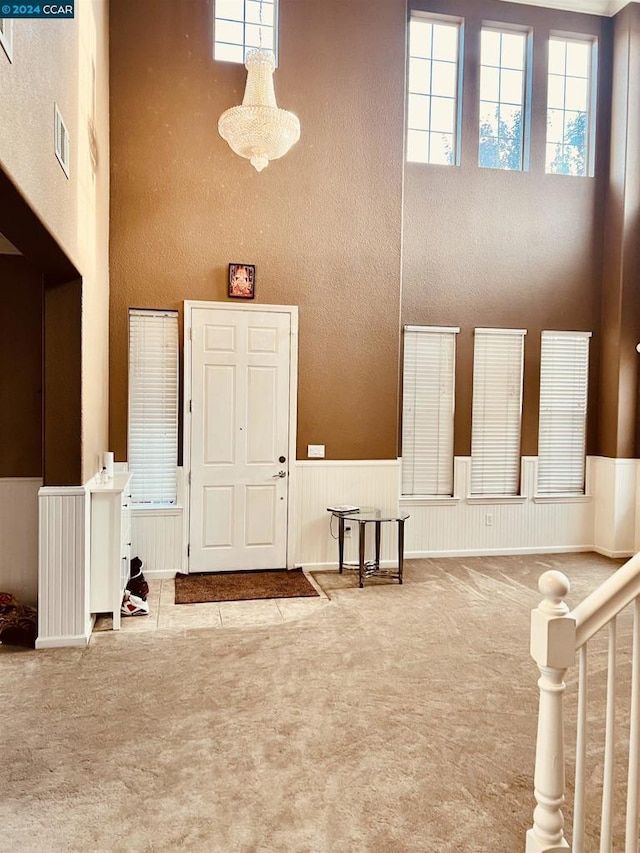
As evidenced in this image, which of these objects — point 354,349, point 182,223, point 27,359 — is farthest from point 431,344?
point 27,359

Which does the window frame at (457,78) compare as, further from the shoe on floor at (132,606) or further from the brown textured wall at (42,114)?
the shoe on floor at (132,606)

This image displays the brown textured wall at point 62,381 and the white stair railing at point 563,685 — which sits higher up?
the brown textured wall at point 62,381

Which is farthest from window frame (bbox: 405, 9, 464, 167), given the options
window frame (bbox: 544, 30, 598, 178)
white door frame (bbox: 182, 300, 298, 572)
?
white door frame (bbox: 182, 300, 298, 572)

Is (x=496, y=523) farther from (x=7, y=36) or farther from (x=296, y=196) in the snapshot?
(x=7, y=36)

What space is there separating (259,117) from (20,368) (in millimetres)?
2502

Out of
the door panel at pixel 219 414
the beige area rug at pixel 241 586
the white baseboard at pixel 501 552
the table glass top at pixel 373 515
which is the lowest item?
the beige area rug at pixel 241 586

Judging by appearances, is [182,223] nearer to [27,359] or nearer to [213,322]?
→ [213,322]

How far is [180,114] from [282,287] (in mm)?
1692

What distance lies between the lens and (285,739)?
2.93m

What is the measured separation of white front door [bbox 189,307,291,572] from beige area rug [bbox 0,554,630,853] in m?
1.33

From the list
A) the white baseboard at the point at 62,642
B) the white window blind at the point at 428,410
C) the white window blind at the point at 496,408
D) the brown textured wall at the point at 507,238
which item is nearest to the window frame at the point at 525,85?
the brown textured wall at the point at 507,238

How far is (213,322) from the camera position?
18.2 ft

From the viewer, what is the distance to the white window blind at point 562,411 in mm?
6699

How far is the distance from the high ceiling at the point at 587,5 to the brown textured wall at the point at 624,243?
0.11 metres
